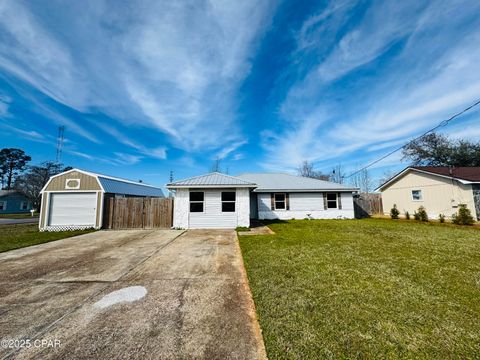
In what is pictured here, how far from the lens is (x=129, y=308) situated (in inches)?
130

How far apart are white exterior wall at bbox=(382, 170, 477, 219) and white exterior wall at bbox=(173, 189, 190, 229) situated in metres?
17.6

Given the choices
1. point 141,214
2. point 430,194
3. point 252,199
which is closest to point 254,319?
point 141,214

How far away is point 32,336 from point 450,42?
1448 cm

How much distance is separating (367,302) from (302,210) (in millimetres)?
13112

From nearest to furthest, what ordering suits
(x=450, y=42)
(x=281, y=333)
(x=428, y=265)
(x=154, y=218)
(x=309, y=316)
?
(x=281, y=333)
(x=309, y=316)
(x=428, y=265)
(x=450, y=42)
(x=154, y=218)

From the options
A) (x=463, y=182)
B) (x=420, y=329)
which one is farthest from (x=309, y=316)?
(x=463, y=182)

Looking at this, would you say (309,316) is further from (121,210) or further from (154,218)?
(121,210)

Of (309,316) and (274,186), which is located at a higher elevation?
(274,186)

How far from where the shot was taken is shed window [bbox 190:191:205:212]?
12.0 meters

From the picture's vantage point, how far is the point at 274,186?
650 inches

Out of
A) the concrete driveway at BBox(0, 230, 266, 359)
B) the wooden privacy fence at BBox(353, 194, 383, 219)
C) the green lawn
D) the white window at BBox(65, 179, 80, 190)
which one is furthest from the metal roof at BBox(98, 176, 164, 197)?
the wooden privacy fence at BBox(353, 194, 383, 219)

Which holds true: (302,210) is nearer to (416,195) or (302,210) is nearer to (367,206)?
(367,206)

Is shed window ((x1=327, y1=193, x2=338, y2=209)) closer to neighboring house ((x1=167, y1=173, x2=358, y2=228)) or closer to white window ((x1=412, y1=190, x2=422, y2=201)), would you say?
neighboring house ((x1=167, y1=173, x2=358, y2=228))

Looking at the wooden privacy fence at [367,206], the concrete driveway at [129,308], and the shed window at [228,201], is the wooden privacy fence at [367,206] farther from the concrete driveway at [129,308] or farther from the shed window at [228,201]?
the concrete driveway at [129,308]
